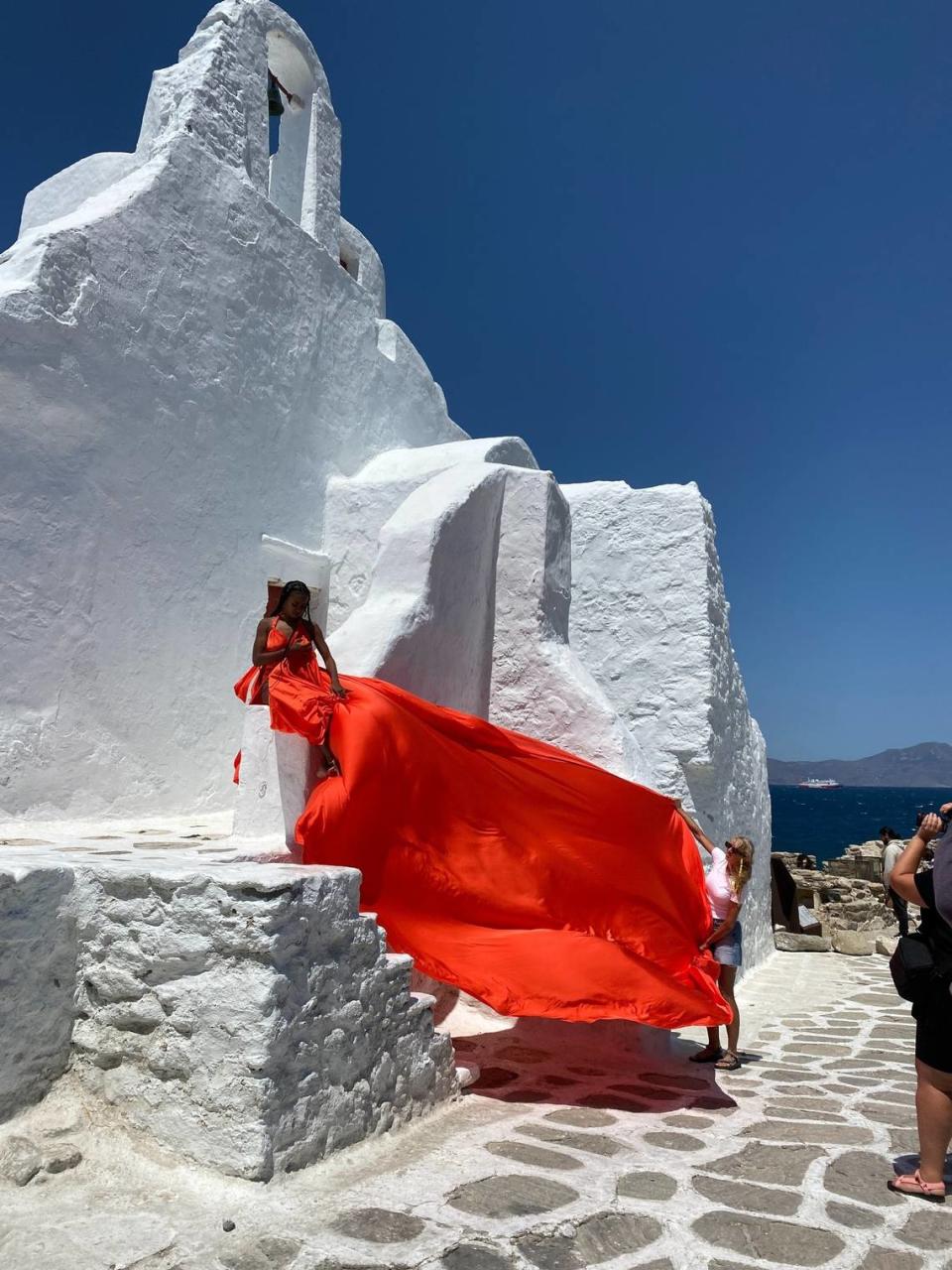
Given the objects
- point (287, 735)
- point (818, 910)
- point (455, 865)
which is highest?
point (287, 735)

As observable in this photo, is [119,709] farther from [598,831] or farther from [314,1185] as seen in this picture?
[314,1185]

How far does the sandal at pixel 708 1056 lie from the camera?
580 centimetres

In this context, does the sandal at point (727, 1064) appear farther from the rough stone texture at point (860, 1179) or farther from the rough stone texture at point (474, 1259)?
the rough stone texture at point (474, 1259)

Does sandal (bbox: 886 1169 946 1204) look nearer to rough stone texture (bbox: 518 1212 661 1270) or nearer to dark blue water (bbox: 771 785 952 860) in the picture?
rough stone texture (bbox: 518 1212 661 1270)

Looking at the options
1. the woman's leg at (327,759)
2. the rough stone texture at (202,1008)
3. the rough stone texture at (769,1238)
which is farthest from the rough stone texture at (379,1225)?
the woman's leg at (327,759)

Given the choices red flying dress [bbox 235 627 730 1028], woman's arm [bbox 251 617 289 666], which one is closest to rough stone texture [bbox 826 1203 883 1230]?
red flying dress [bbox 235 627 730 1028]

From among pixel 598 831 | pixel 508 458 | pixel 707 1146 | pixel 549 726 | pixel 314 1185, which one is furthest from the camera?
pixel 508 458

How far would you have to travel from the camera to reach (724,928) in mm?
5656

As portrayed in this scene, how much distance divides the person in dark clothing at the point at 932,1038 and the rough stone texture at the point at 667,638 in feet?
17.3

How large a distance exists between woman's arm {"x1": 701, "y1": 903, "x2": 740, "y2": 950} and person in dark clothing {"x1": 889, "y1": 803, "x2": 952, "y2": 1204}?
2.11 metres

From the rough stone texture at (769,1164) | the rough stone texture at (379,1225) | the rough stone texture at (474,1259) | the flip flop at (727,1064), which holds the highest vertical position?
the rough stone texture at (379,1225)

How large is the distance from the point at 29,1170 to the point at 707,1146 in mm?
2552

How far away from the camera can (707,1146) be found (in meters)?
4.04

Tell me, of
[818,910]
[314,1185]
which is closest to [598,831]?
[314,1185]
